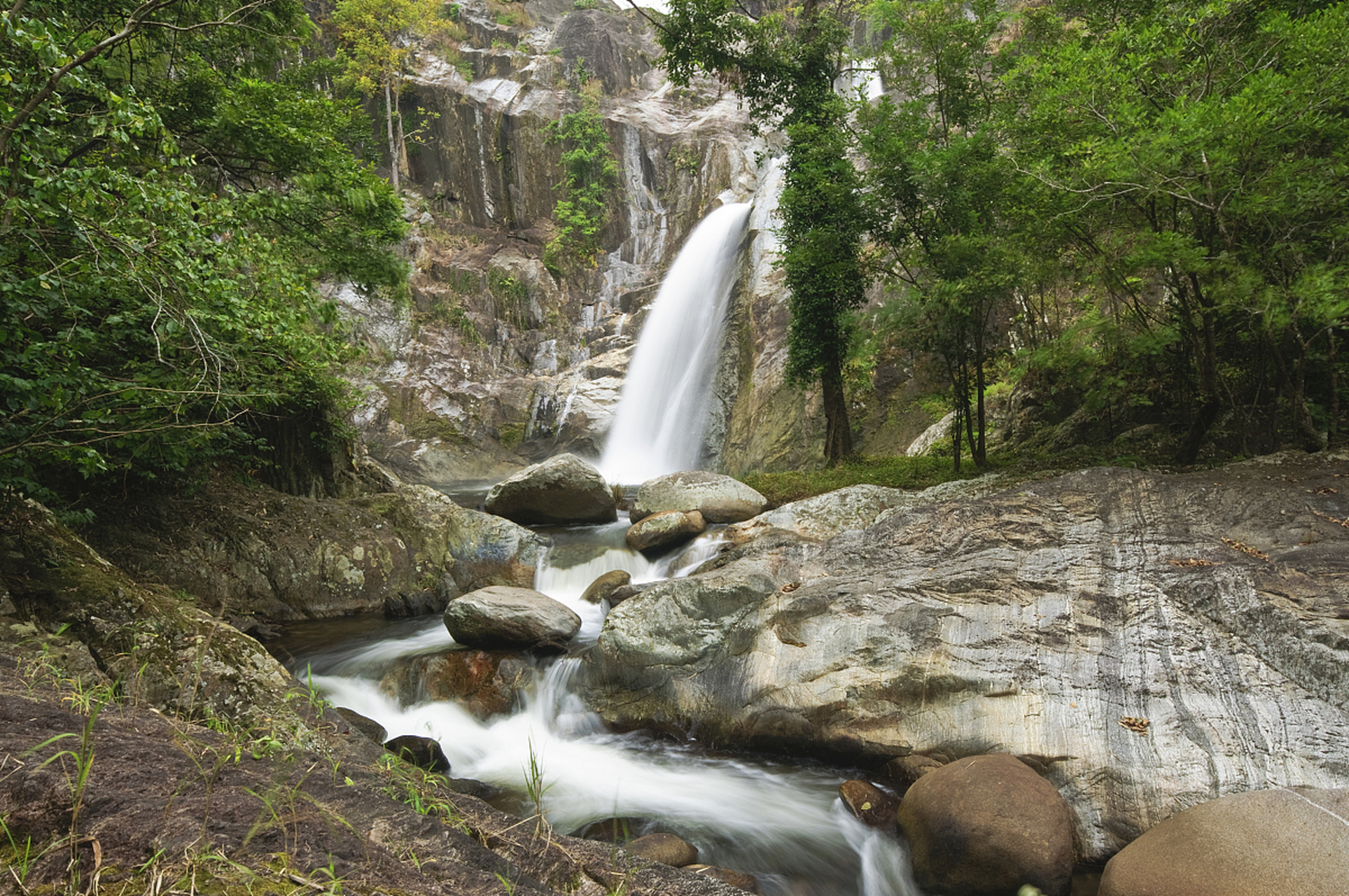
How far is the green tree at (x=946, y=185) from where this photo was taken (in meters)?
9.18

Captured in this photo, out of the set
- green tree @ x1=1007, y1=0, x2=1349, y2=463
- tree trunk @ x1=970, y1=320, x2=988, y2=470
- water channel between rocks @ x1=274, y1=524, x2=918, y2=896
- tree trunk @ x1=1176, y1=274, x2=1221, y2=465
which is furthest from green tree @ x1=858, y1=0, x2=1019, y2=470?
water channel between rocks @ x1=274, y1=524, x2=918, y2=896

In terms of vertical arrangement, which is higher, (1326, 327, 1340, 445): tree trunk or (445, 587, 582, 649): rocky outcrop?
(1326, 327, 1340, 445): tree trunk

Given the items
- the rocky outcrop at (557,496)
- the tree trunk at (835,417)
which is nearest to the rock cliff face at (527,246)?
the tree trunk at (835,417)

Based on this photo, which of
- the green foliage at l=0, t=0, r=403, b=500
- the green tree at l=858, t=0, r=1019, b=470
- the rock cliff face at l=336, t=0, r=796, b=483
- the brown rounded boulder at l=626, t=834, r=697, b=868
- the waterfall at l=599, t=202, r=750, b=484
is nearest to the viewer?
the green foliage at l=0, t=0, r=403, b=500

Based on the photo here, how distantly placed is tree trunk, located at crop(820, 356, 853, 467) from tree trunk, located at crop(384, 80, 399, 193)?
2288cm

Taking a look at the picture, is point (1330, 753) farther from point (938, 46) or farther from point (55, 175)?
point (938, 46)

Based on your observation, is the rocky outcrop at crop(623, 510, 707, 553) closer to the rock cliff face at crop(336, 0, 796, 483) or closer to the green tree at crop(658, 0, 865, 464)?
the green tree at crop(658, 0, 865, 464)

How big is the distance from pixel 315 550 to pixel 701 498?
606 centimetres

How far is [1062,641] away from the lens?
201 inches

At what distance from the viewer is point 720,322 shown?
21.5 meters

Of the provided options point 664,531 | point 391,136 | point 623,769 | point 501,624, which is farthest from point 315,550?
point 391,136

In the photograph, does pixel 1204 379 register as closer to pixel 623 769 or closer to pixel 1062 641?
pixel 1062 641

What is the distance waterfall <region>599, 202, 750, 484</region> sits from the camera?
67.6ft

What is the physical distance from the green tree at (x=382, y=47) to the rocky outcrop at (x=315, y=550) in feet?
71.7
